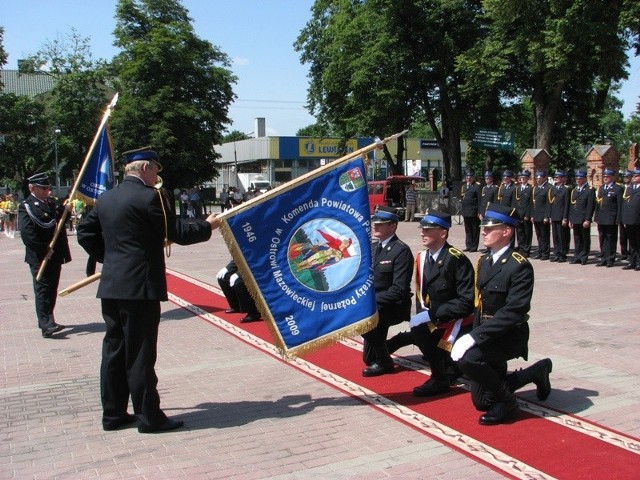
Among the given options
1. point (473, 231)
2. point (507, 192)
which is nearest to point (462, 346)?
point (507, 192)

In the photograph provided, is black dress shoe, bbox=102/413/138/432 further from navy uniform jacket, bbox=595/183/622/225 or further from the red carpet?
navy uniform jacket, bbox=595/183/622/225

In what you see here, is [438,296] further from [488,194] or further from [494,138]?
[494,138]

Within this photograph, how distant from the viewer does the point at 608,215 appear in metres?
14.5

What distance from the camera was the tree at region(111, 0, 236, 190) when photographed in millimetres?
41438

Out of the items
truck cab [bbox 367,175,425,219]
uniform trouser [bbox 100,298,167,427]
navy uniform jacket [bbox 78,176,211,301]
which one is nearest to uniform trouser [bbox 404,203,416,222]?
truck cab [bbox 367,175,425,219]

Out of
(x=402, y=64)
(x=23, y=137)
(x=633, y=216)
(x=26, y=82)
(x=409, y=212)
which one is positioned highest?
(x=26, y=82)

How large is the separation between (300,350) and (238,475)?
1379 mm

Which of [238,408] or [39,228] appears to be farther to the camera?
[39,228]

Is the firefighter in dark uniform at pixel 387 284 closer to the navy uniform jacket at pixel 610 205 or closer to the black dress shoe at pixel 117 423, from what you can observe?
the black dress shoe at pixel 117 423

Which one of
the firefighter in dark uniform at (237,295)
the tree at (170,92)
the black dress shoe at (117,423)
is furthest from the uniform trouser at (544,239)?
the tree at (170,92)

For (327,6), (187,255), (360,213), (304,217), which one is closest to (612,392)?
(360,213)

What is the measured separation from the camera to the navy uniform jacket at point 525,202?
53.9ft

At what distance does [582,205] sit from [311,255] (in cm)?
1090

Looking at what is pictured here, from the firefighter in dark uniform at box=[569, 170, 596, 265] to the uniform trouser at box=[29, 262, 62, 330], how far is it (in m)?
10.9
